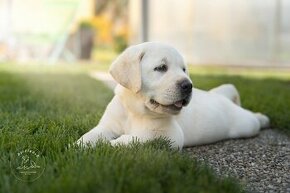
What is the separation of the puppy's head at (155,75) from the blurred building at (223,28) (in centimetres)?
926

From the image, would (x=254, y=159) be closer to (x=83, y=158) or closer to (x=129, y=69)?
(x=129, y=69)

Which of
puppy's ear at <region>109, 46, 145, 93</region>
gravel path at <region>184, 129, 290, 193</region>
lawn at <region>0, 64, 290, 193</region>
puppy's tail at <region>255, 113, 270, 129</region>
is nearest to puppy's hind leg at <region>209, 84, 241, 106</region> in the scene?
puppy's tail at <region>255, 113, 270, 129</region>

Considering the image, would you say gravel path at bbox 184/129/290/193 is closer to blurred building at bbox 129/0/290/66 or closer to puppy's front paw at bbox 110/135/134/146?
puppy's front paw at bbox 110/135/134/146

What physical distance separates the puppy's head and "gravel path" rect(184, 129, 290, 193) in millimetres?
→ 451

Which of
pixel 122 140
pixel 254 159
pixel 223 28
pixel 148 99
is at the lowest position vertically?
pixel 223 28

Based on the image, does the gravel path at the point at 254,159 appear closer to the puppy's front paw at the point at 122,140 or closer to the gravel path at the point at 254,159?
the gravel path at the point at 254,159

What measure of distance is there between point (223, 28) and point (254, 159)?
9732 mm

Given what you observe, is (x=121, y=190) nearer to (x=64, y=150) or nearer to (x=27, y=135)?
(x=64, y=150)

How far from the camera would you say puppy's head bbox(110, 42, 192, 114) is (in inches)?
129

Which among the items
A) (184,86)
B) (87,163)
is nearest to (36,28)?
(184,86)

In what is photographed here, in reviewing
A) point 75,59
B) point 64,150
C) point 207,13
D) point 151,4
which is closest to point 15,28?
point 75,59

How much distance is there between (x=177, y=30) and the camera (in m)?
14.2

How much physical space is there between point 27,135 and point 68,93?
120 inches

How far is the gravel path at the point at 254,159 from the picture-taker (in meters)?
3.04
